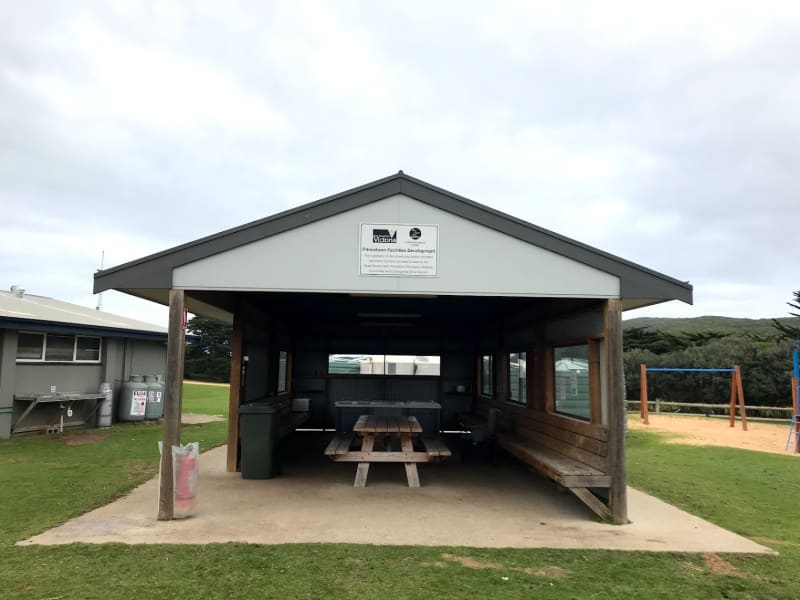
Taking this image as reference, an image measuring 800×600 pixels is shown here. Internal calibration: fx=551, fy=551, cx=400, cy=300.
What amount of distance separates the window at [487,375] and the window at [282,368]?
14.3ft

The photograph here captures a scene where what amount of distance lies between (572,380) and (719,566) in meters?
2.93

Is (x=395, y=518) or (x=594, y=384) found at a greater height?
(x=594, y=384)

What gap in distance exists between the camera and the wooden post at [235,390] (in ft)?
26.9

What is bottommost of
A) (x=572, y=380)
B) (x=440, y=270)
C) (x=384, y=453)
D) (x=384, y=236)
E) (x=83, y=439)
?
(x=83, y=439)

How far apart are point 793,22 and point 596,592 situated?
8.82 m

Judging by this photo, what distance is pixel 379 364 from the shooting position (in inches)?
511

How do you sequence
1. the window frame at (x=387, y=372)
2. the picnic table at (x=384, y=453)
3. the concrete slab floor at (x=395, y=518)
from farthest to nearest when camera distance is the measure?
the window frame at (x=387, y=372)
the picnic table at (x=384, y=453)
the concrete slab floor at (x=395, y=518)


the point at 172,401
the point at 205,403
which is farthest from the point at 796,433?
the point at 205,403

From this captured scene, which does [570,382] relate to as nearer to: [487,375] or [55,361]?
[487,375]

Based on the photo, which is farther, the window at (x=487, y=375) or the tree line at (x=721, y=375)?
the tree line at (x=721, y=375)

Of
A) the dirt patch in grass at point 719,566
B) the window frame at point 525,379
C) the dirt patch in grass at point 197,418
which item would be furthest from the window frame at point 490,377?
the dirt patch in grass at point 197,418

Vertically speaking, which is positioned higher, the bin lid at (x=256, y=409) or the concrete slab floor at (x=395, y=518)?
the bin lid at (x=256, y=409)

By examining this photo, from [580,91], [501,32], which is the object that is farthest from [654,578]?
[580,91]

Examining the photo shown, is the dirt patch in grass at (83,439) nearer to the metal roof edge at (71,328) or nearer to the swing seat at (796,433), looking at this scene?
the metal roof edge at (71,328)
